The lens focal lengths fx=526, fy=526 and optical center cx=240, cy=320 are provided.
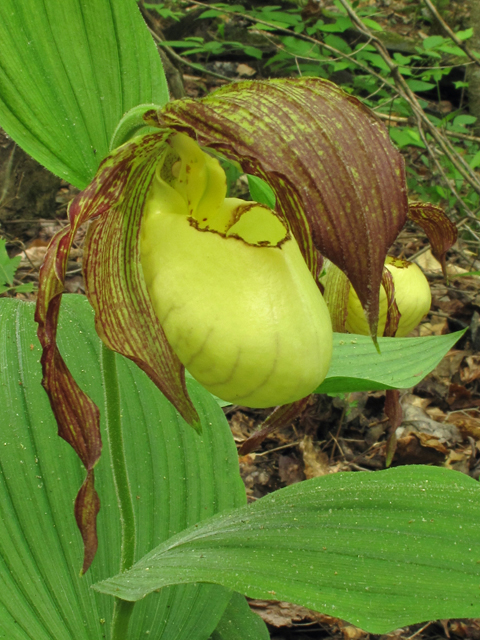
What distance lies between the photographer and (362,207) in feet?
1.91

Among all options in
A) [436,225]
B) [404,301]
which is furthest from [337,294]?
[436,225]

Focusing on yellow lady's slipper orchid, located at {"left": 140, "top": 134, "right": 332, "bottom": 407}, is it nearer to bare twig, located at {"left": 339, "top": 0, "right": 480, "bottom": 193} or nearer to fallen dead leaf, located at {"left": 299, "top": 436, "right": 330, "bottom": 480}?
fallen dead leaf, located at {"left": 299, "top": 436, "right": 330, "bottom": 480}

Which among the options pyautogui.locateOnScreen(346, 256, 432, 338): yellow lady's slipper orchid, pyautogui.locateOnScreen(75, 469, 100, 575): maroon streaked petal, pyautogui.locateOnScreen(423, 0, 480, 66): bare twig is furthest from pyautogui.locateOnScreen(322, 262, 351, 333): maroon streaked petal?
pyautogui.locateOnScreen(423, 0, 480, 66): bare twig

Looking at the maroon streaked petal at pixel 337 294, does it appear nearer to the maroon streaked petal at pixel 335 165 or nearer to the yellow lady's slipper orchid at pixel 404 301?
the yellow lady's slipper orchid at pixel 404 301

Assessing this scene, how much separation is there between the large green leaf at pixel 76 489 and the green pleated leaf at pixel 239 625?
0.12 metres

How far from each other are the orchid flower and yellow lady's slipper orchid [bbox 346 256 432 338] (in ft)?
3.33

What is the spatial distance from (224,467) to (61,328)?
511 millimetres

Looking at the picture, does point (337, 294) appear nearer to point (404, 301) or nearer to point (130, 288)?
point (404, 301)

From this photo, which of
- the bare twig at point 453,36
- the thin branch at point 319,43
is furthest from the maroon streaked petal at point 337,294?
the bare twig at point 453,36

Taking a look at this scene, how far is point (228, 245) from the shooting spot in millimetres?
844

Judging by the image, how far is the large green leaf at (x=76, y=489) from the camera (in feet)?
3.50

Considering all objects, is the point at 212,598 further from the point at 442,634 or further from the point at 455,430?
the point at 455,430

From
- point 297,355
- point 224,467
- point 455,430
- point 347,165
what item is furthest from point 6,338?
point 455,430

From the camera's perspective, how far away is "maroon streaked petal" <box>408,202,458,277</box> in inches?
55.9
